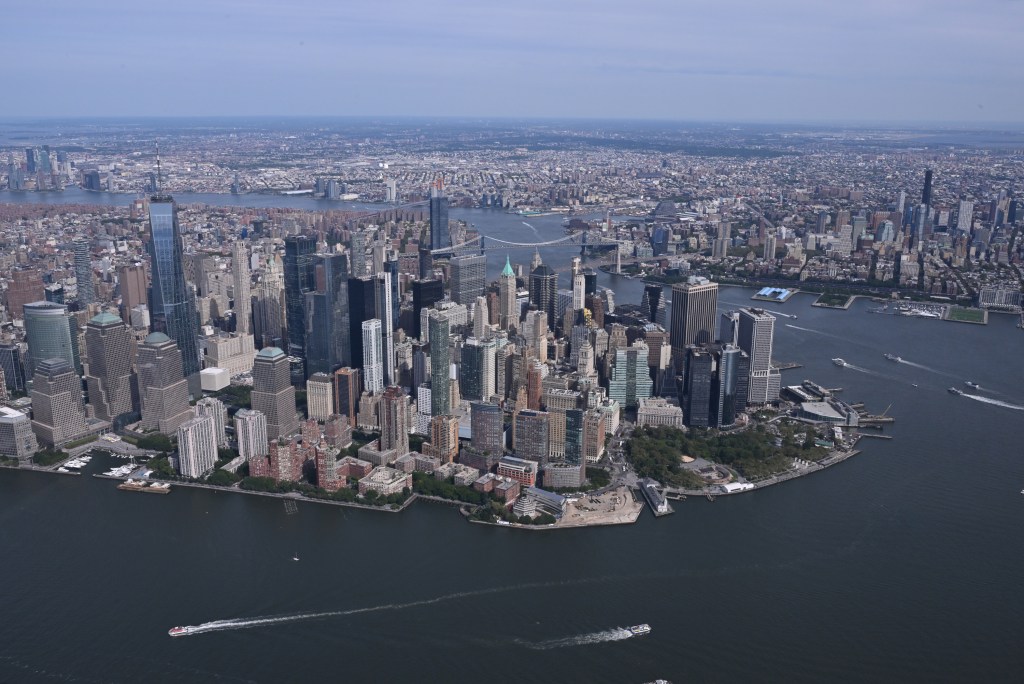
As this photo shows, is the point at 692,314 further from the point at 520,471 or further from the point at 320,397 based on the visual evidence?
the point at 320,397

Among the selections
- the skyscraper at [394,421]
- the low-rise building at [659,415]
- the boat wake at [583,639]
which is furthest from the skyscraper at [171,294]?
the boat wake at [583,639]

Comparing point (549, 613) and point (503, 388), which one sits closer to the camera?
point (549, 613)

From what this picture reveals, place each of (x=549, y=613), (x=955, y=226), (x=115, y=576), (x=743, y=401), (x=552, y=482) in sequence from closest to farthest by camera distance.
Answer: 1. (x=549, y=613)
2. (x=115, y=576)
3. (x=552, y=482)
4. (x=743, y=401)
5. (x=955, y=226)

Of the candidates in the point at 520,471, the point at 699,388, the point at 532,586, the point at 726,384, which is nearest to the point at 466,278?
the point at 699,388

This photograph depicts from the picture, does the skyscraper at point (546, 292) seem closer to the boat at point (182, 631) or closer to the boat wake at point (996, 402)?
the boat wake at point (996, 402)

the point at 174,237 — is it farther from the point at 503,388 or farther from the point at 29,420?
the point at 503,388

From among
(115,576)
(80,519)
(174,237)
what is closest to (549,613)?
(115,576)
